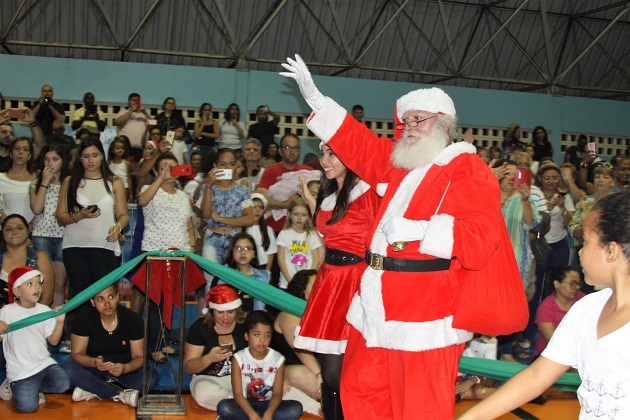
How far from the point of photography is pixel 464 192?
124 inches

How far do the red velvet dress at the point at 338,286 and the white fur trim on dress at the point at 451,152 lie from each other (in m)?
0.63

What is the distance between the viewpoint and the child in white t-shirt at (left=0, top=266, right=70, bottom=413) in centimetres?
519

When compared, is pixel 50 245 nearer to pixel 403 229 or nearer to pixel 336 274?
pixel 336 274

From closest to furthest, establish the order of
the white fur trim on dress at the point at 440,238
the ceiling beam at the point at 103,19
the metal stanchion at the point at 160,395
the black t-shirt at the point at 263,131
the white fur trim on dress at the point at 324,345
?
the white fur trim on dress at the point at 440,238 → the white fur trim on dress at the point at 324,345 → the metal stanchion at the point at 160,395 → the black t-shirt at the point at 263,131 → the ceiling beam at the point at 103,19

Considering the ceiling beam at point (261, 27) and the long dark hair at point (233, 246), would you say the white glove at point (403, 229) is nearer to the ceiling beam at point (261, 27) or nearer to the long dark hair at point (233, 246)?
the long dark hair at point (233, 246)

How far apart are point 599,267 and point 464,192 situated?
3.44 feet

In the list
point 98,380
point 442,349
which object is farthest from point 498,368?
point 98,380

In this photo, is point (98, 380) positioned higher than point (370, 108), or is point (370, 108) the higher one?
point (370, 108)

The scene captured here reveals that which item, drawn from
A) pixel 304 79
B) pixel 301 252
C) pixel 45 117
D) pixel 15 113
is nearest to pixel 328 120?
pixel 304 79

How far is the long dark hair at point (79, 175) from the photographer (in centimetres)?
598

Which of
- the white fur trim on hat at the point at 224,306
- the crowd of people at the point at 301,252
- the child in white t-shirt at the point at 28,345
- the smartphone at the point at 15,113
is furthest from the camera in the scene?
the smartphone at the point at 15,113

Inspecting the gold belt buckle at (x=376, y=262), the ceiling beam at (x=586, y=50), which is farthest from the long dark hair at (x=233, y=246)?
the ceiling beam at (x=586, y=50)

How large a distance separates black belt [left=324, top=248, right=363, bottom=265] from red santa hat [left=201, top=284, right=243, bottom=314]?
5.40ft

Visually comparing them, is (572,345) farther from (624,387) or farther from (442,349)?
(442,349)
